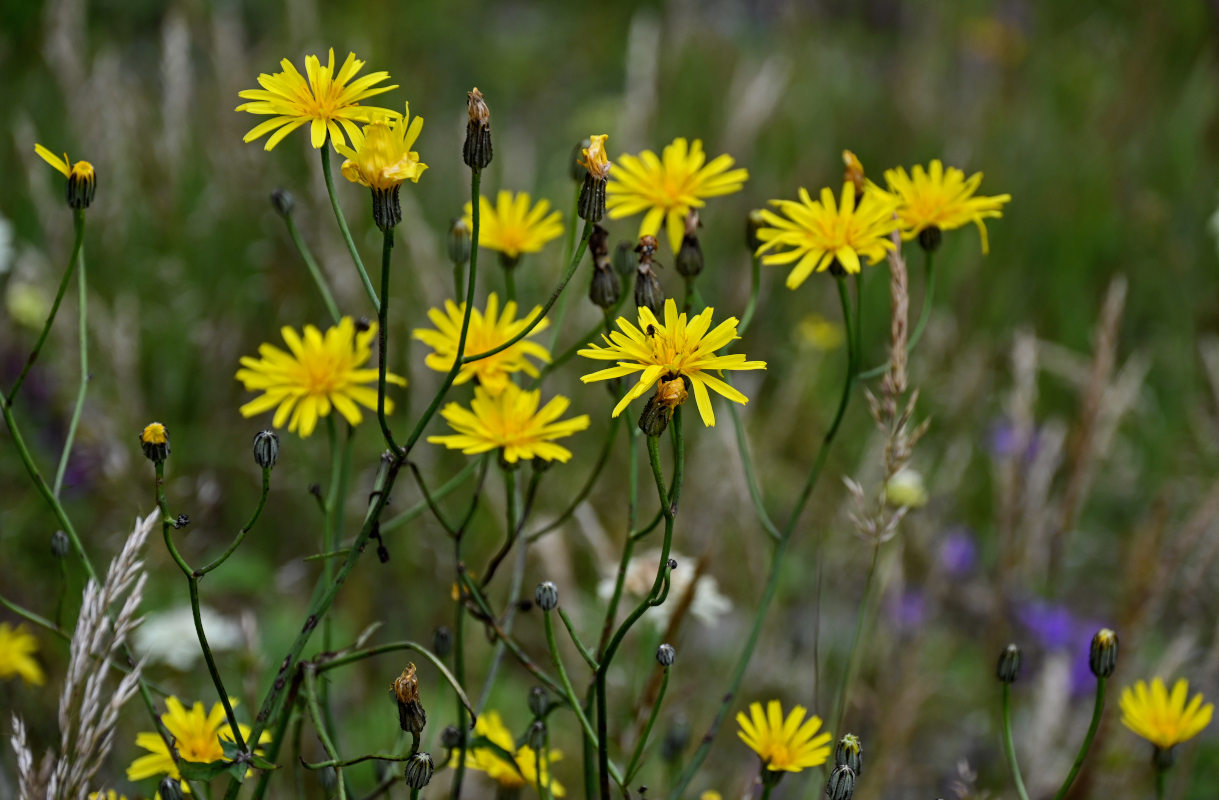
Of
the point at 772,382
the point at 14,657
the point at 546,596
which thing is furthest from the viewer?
the point at 772,382

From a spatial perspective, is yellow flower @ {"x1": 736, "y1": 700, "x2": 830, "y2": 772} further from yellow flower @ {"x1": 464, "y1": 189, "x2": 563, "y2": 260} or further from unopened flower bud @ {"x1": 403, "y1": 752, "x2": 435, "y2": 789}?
yellow flower @ {"x1": 464, "y1": 189, "x2": 563, "y2": 260}

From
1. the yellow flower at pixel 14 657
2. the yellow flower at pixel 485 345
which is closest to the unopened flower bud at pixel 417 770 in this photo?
the yellow flower at pixel 485 345

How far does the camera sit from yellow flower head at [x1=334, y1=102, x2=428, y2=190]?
930mm

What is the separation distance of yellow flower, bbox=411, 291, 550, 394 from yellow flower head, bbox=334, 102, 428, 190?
0.20 metres

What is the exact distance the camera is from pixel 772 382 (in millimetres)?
3426

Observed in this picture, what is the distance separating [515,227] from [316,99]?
0.35m

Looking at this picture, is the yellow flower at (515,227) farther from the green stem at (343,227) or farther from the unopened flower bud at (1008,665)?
the unopened flower bud at (1008,665)

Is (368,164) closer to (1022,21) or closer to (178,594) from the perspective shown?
(178,594)

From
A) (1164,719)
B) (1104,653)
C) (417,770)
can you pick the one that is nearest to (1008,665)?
(1104,653)

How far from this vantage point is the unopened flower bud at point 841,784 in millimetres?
969

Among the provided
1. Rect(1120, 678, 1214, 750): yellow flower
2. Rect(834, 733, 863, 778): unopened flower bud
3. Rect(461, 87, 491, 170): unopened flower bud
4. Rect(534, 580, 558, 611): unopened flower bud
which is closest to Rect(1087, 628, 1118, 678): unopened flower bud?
Rect(1120, 678, 1214, 750): yellow flower

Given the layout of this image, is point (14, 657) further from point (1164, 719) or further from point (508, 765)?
point (1164, 719)

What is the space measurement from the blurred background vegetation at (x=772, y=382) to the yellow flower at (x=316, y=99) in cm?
61

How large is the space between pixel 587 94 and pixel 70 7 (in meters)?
2.94
